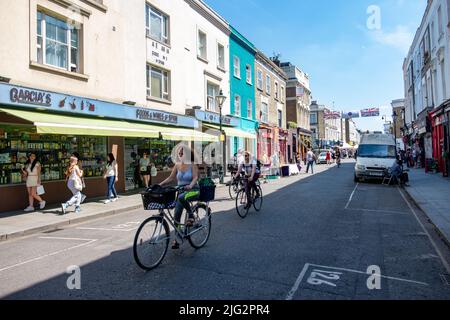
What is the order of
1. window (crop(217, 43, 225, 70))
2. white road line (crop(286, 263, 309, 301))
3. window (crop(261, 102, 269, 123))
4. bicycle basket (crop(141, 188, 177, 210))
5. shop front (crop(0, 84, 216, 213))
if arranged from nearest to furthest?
1. white road line (crop(286, 263, 309, 301))
2. bicycle basket (crop(141, 188, 177, 210))
3. shop front (crop(0, 84, 216, 213))
4. window (crop(217, 43, 225, 70))
5. window (crop(261, 102, 269, 123))

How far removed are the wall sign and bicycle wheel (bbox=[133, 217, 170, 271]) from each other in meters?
7.27

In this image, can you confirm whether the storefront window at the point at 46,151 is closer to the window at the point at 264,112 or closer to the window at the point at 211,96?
the window at the point at 211,96

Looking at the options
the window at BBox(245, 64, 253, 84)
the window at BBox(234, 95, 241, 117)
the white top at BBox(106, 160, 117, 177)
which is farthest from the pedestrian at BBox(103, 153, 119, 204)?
the window at BBox(245, 64, 253, 84)

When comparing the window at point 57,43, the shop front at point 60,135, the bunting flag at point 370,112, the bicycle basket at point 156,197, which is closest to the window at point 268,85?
the shop front at point 60,135

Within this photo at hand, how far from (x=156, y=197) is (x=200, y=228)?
1410 millimetres

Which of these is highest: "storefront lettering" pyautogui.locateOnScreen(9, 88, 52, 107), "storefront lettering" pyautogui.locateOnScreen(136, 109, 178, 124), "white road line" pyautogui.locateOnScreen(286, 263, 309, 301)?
"storefront lettering" pyautogui.locateOnScreen(136, 109, 178, 124)

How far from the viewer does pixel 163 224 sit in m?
5.46

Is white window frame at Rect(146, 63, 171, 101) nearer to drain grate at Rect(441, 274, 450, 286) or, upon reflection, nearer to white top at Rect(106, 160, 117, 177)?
white top at Rect(106, 160, 117, 177)

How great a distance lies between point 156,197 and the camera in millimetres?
5199

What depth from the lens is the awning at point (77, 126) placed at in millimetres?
9992

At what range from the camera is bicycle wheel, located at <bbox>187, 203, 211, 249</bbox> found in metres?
6.11

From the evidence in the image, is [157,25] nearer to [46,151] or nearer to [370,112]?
[46,151]

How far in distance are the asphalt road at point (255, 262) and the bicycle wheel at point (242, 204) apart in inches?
8.7

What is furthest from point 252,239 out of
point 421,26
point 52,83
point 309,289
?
point 421,26
